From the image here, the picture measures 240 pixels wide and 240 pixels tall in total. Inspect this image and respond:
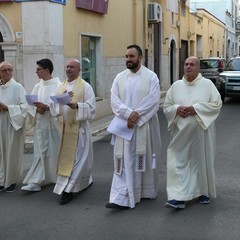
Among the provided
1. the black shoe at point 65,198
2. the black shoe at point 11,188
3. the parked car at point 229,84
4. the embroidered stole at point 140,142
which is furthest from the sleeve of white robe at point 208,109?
the parked car at point 229,84

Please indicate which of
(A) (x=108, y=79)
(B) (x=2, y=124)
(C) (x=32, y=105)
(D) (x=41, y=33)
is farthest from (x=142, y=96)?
(A) (x=108, y=79)

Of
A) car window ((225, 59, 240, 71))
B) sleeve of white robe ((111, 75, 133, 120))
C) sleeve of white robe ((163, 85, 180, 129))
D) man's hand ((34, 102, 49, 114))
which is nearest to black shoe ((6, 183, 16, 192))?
man's hand ((34, 102, 49, 114))

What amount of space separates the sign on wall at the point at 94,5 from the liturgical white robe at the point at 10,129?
6.54 m

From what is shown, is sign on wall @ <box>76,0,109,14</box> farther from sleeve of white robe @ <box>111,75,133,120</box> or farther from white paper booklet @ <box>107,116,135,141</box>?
white paper booklet @ <box>107,116,135,141</box>

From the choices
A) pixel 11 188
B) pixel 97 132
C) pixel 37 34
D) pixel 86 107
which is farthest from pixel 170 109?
pixel 37 34

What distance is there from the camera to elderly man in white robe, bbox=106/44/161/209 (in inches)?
218

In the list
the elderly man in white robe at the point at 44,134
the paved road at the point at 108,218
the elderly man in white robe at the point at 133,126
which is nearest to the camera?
the paved road at the point at 108,218

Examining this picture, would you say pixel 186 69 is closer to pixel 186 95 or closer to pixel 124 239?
pixel 186 95

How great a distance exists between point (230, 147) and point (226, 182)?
283cm

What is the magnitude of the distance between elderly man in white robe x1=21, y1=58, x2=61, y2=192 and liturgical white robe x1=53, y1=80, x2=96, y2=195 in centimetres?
45

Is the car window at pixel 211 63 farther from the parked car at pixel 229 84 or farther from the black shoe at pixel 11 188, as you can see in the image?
the black shoe at pixel 11 188

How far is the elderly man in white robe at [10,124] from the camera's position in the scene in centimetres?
654

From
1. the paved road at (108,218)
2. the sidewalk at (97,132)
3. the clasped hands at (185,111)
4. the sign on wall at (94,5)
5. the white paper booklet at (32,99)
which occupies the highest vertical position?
the sign on wall at (94,5)

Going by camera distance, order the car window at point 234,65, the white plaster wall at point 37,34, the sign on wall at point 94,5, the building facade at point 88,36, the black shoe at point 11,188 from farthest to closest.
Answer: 1. the car window at point 234,65
2. the sign on wall at point 94,5
3. the building facade at point 88,36
4. the white plaster wall at point 37,34
5. the black shoe at point 11,188
